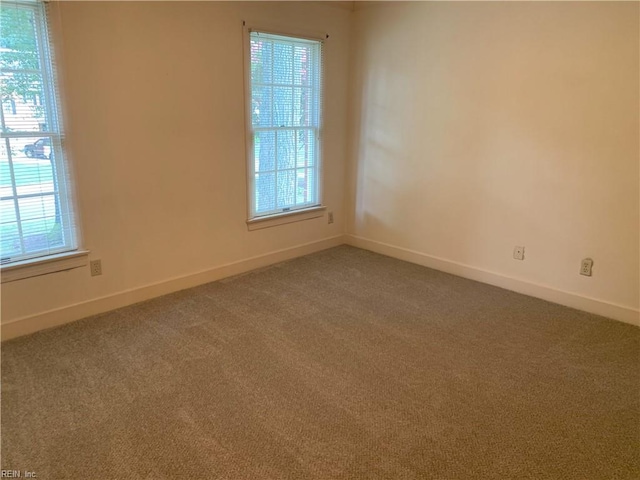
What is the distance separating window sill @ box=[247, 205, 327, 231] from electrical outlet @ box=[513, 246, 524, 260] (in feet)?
5.85

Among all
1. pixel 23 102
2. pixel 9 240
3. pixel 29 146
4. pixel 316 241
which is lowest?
pixel 316 241

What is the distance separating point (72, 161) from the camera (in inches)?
111

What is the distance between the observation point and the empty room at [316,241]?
6.58 feet

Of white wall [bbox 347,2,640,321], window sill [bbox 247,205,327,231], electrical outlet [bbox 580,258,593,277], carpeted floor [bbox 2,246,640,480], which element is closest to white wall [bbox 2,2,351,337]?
window sill [bbox 247,205,327,231]

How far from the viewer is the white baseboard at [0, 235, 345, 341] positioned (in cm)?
281

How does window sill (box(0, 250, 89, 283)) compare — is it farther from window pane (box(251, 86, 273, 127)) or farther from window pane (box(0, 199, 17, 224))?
window pane (box(251, 86, 273, 127))

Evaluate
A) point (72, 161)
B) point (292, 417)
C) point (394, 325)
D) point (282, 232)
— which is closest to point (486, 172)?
point (394, 325)

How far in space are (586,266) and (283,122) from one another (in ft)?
8.51

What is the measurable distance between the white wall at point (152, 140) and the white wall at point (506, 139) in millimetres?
887

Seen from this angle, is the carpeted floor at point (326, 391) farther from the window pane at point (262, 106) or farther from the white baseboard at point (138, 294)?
the window pane at point (262, 106)

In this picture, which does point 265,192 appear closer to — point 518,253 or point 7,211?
point 7,211

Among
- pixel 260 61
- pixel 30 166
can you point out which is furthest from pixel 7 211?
pixel 260 61

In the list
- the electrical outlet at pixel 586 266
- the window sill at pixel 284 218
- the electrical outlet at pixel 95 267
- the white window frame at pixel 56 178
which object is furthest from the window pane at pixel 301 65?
the electrical outlet at pixel 586 266

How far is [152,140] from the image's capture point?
3.15 meters
